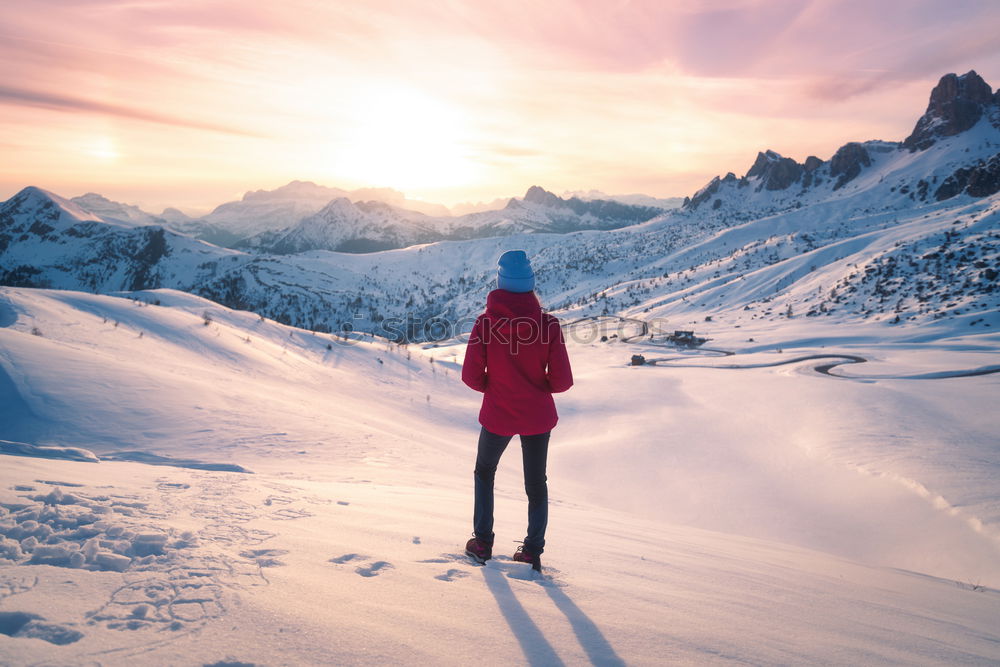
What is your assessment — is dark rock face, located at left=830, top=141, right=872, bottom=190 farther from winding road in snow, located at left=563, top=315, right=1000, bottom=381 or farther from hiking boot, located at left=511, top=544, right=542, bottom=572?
hiking boot, located at left=511, top=544, right=542, bottom=572

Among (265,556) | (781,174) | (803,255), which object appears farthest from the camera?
(781,174)

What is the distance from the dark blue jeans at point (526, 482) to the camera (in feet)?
12.5

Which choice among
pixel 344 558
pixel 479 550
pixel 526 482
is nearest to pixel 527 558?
pixel 479 550

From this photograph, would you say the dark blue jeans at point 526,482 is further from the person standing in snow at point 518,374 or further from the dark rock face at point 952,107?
the dark rock face at point 952,107

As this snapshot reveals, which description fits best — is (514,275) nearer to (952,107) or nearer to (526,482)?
(526,482)

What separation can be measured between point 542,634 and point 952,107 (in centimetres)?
22238

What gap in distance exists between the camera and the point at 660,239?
153250 millimetres

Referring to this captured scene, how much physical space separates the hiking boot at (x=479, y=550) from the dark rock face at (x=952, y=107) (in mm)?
213121

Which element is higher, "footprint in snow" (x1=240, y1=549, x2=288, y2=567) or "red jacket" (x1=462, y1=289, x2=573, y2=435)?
"red jacket" (x1=462, y1=289, x2=573, y2=435)

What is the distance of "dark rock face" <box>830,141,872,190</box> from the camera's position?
542 ft

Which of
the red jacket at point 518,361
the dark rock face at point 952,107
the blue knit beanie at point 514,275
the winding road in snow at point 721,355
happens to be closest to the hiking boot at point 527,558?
the red jacket at point 518,361

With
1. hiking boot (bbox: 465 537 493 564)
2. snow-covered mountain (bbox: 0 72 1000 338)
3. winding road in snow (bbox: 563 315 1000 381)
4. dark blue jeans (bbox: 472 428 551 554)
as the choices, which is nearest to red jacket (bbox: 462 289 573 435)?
dark blue jeans (bbox: 472 428 551 554)

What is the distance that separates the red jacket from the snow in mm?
1131

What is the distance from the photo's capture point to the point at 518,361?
3689 millimetres
